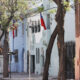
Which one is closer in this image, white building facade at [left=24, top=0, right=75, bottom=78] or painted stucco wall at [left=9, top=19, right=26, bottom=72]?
white building facade at [left=24, top=0, right=75, bottom=78]

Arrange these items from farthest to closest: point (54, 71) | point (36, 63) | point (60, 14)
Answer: point (36, 63) → point (54, 71) → point (60, 14)

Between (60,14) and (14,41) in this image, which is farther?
(14,41)

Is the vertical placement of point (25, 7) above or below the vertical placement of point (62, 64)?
above

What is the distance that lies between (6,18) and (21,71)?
1869 cm

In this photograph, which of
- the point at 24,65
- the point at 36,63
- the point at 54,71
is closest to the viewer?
the point at 54,71

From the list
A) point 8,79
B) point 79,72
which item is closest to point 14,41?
point 8,79

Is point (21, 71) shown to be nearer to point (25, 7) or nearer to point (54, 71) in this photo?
point (54, 71)

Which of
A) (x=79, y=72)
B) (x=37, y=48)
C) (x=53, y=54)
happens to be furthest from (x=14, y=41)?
(x=79, y=72)

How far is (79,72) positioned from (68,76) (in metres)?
10.7

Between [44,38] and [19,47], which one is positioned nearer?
[44,38]

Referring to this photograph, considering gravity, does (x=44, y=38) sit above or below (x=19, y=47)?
above

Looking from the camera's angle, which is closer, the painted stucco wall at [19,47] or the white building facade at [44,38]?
the white building facade at [44,38]

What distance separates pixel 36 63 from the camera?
4688cm

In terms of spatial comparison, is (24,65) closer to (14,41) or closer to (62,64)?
(14,41)
